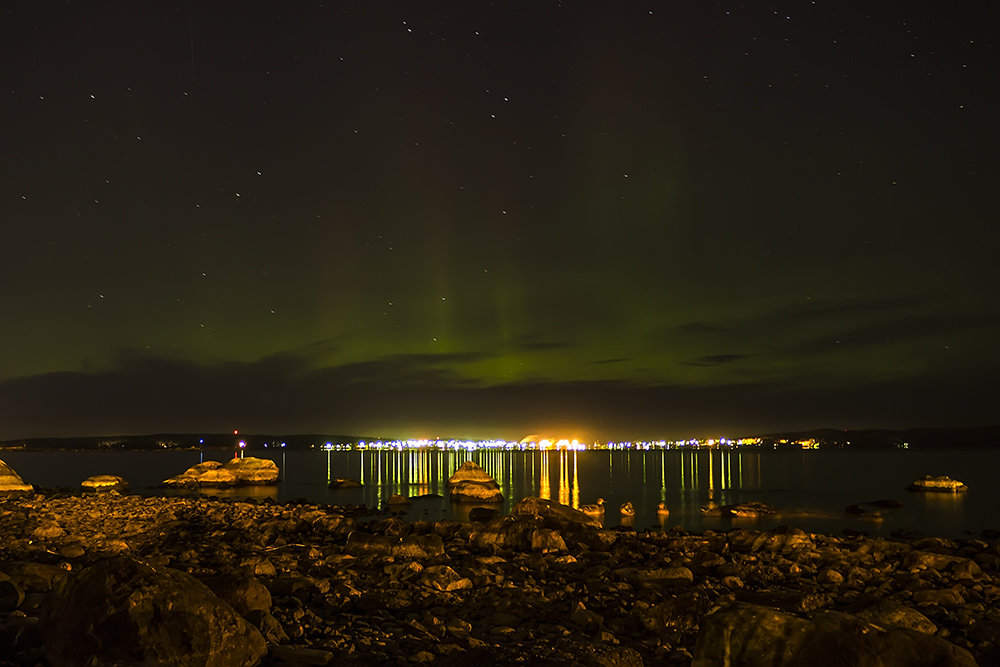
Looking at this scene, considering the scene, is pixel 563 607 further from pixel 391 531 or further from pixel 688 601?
pixel 391 531

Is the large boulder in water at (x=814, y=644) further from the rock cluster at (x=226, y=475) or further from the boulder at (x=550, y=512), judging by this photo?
the rock cluster at (x=226, y=475)

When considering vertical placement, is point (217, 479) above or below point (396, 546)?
below

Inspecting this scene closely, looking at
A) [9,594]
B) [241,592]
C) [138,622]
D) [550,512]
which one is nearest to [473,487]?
[550,512]

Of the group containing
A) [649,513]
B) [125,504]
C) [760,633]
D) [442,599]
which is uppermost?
[760,633]

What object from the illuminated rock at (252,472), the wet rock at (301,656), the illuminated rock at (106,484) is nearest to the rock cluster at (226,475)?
the illuminated rock at (252,472)

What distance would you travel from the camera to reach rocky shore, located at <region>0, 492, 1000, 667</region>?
28.2 ft

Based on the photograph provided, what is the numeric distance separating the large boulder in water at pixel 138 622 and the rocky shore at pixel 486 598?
0.02 metres

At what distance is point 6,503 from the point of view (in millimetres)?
38531

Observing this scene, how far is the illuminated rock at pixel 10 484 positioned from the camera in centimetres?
4938

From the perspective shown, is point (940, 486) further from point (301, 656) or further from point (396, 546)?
point (301, 656)

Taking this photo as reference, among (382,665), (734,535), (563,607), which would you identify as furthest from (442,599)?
(734,535)

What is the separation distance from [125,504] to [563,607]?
36077mm

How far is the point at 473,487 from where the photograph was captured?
203 ft

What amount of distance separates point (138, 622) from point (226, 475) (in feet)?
260
